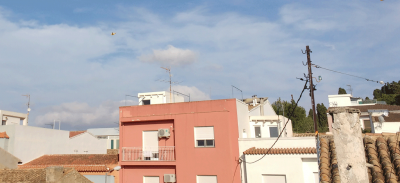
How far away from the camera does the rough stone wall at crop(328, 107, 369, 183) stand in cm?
661

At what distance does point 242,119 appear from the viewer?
21.6 metres

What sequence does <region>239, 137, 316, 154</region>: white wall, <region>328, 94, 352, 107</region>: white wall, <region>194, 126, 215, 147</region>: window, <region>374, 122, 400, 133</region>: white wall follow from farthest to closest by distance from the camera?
<region>328, 94, 352, 107</region>: white wall, <region>374, 122, 400, 133</region>: white wall, <region>194, 126, 215, 147</region>: window, <region>239, 137, 316, 154</region>: white wall

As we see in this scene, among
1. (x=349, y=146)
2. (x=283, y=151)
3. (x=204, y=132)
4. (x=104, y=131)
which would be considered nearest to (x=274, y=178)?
(x=283, y=151)

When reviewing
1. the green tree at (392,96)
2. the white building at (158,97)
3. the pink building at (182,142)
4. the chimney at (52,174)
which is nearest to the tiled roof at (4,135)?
the chimney at (52,174)

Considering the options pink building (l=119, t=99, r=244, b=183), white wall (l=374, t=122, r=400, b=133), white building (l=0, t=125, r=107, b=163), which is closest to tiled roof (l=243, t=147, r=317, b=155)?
pink building (l=119, t=99, r=244, b=183)

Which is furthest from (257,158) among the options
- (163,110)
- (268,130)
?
(163,110)

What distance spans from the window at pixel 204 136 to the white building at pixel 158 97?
6357 mm

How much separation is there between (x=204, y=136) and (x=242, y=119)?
3.17m

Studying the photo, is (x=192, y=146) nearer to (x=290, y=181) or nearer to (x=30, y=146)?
(x=290, y=181)

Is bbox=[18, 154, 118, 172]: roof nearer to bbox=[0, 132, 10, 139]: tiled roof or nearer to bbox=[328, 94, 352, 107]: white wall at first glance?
bbox=[0, 132, 10, 139]: tiled roof

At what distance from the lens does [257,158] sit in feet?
60.3

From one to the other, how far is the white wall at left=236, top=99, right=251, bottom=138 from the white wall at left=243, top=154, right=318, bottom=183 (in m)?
2.72

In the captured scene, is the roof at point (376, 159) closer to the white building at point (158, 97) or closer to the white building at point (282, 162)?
the white building at point (282, 162)

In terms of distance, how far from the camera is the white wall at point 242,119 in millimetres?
20844
